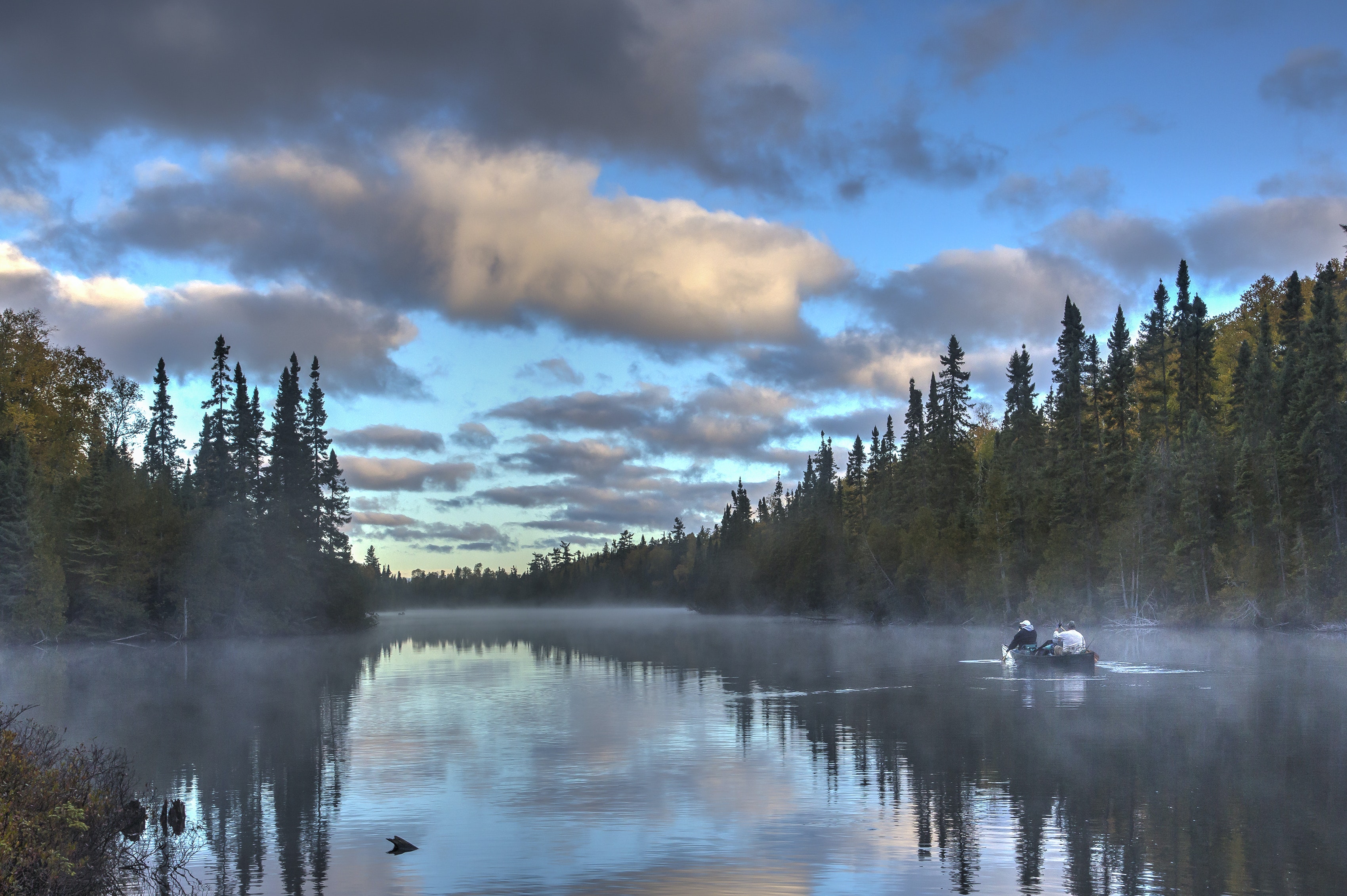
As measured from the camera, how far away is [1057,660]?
188 feet

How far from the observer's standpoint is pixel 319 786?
91.6ft

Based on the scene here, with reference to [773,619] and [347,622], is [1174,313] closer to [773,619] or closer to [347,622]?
[773,619]

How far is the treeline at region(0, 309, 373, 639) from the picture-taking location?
84.4m

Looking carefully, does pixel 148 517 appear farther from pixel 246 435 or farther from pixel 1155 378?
pixel 1155 378

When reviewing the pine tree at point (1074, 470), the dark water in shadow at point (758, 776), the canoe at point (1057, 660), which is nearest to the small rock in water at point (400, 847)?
the dark water in shadow at point (758, 776)

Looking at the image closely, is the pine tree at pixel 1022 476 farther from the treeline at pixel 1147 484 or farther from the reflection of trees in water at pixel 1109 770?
the reflection of trees in water at pixel 1109 770

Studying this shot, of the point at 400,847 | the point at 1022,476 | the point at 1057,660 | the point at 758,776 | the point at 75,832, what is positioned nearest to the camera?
the point at 75,832

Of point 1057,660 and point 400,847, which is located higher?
point 1057,660

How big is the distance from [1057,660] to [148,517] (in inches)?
3104

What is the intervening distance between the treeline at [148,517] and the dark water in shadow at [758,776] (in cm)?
2731

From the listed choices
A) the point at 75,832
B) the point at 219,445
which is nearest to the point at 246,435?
the point at 219,445

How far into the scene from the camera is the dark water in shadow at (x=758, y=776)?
1912cm

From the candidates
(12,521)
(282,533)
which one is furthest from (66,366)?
(282,533)

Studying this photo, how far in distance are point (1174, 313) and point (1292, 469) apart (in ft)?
114
